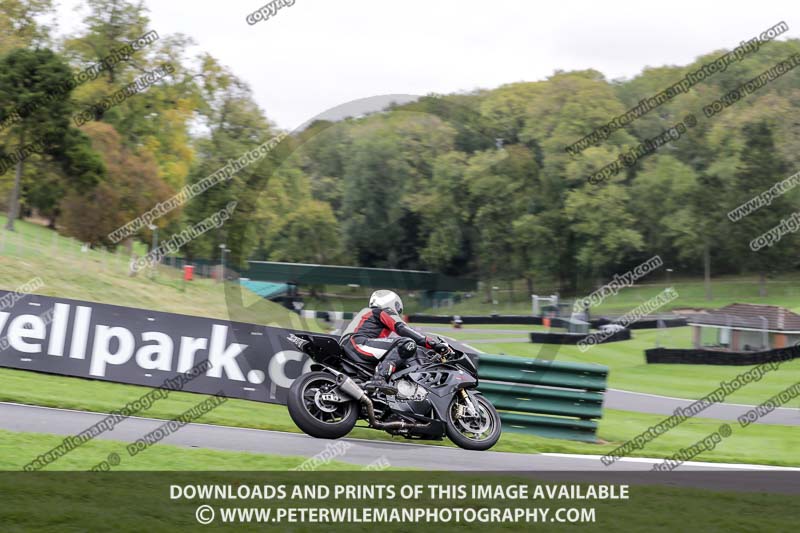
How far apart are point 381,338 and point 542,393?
3237mm

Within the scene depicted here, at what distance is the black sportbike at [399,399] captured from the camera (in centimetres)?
943

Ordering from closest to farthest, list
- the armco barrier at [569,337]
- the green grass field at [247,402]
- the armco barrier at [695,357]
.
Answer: the green grass field at [247,402]
the armco barrier at [569,337]
the armco barrier at [695,357]

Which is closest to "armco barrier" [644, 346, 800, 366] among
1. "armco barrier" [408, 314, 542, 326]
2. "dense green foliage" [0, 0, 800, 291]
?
"dense green foliage" [0, 0, 800, 291]

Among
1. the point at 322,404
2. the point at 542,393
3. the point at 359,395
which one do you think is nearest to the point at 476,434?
the point at 359,395

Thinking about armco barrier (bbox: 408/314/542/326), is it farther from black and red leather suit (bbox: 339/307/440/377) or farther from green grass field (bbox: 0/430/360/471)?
green grass field (bbox: 0/430/360/471)

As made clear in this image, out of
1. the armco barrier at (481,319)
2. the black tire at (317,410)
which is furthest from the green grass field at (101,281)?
the black tire at (317,410)

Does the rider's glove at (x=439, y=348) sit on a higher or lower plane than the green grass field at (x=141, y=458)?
higher

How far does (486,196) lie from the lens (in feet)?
39.5

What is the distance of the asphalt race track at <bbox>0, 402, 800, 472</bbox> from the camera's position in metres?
9.38

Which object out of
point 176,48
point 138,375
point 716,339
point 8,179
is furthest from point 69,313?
point 176,48

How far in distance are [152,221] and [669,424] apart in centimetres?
3095

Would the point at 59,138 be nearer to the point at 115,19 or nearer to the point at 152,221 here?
the point at 152,221

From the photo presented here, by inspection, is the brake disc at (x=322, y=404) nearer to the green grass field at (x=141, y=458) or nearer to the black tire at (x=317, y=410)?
the black tire at (x=317, y=410)

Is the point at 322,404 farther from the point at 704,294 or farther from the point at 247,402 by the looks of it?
the point at 704,294
